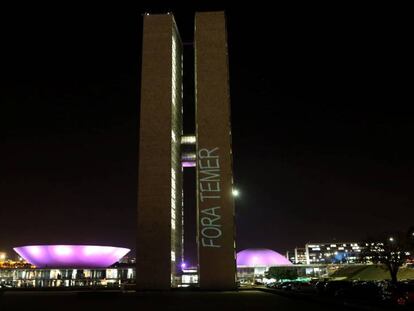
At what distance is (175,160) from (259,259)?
192 ft

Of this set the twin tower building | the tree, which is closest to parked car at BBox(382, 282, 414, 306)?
the twin tower building

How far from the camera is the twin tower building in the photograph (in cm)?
5078

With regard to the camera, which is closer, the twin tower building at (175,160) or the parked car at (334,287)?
the parked car at (334,287)

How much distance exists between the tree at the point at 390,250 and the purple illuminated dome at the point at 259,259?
4835cm

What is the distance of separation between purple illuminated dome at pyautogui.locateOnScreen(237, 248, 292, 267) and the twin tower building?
171 feet

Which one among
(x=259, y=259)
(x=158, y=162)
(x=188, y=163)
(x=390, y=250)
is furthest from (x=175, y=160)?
(x=259, y=259)

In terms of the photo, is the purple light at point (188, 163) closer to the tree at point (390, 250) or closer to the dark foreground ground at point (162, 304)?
the tree at point (390, 250)

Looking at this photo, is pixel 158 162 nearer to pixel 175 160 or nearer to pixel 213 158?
pixel 175 160

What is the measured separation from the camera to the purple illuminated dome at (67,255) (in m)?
57.2

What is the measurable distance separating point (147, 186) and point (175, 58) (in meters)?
19.0

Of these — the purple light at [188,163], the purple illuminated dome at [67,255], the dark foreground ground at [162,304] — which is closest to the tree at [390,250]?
the purple light at [188,163]

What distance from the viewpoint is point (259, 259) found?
362 ft

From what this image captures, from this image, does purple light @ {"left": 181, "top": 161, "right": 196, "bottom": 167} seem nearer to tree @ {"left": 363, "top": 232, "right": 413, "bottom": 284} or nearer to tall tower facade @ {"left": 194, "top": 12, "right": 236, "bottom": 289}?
tall tower facade @ {"left": 194, "top": 12, "right": 236, "bottom": 289}

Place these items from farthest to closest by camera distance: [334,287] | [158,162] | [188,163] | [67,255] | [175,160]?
[188,163] → [175,160] → [67,255] → [158,162] → [334,287]
